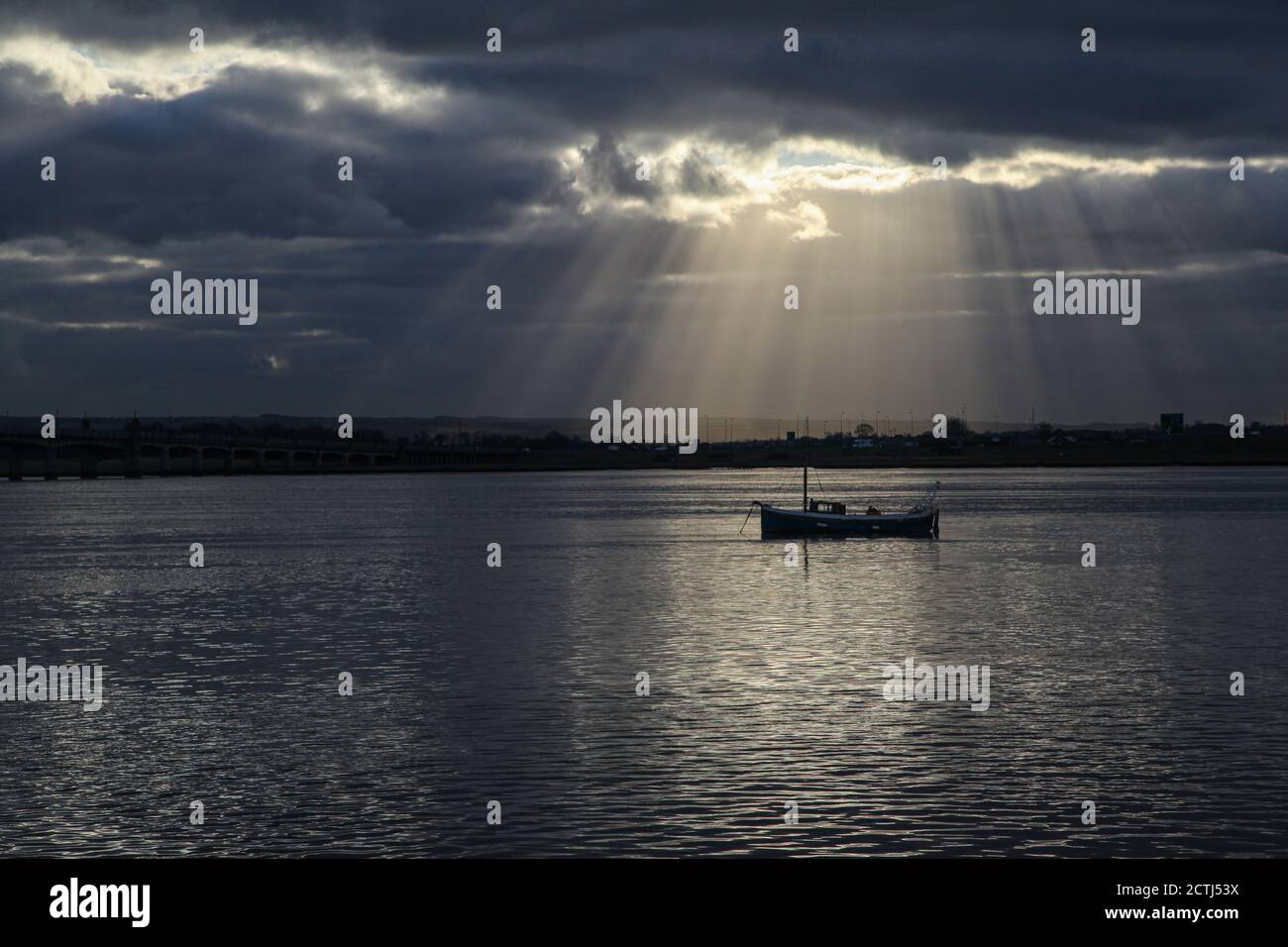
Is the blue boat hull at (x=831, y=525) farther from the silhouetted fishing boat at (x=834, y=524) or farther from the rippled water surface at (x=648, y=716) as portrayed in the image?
the rippled water surface at (x=648, y=716)

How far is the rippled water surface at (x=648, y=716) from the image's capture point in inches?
997

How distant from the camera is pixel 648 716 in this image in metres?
36.5

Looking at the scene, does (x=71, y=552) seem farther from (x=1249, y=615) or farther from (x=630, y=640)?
(x=1249, y=615)

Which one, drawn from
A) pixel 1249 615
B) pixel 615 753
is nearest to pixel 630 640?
pixel 615 753

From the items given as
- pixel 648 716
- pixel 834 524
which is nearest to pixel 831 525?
pixel 834 524

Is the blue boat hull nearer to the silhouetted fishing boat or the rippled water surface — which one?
the silhouetted fishing boat

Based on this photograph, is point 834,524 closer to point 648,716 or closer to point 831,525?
point 831,525

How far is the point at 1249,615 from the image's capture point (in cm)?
6131

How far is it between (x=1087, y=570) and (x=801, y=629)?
3791 centimetres

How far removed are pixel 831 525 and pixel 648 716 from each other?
96.0 m

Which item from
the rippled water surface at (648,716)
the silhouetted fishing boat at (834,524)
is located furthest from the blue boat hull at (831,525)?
the rippled water surface at (648,716)

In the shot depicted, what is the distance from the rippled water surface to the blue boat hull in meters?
37.1
